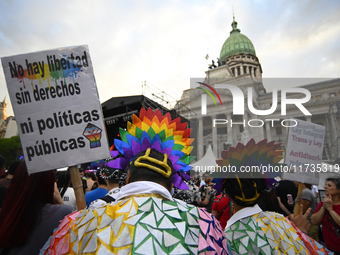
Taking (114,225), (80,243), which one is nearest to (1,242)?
(80,243)

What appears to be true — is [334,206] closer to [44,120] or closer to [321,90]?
[44,120]

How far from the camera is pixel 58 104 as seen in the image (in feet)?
5.83

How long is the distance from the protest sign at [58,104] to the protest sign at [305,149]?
2.88 meters

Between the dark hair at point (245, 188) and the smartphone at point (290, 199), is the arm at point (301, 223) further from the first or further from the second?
the smartphone at point (290, 199)

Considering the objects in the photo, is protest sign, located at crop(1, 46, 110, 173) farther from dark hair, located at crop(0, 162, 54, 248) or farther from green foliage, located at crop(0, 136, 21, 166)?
green foliage, located at crop(0, 136, 21, 166)

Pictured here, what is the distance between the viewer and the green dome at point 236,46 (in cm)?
5184

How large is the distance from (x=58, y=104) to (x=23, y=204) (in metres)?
0.79

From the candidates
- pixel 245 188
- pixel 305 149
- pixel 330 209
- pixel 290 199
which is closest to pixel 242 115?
pixel 290 199

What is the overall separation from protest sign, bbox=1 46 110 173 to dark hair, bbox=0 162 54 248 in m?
0.17

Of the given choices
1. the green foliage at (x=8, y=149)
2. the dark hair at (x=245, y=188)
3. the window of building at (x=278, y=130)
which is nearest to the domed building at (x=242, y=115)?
the window of building at (x=278, y=130)

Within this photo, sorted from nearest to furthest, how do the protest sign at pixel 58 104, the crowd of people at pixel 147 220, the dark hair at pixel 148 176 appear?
the crowd of people at pixel 147 220
the dark hair at pixel 148 176
the protest sign at pixel 58 104

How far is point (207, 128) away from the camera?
119ft

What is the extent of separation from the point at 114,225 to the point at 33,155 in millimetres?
1086

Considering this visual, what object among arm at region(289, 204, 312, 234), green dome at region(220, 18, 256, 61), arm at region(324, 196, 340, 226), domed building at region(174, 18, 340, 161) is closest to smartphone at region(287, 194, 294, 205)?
arm at region(324, 196, 340, 226)
